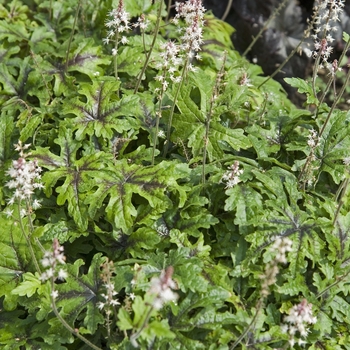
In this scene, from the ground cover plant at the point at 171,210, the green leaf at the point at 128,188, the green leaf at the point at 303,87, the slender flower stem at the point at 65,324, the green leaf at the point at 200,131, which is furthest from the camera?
the green leaf at the point at 303,87

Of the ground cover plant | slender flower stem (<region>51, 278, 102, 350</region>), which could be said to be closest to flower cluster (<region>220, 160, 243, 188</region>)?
the ground cover plant

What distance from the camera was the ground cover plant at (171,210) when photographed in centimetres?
304

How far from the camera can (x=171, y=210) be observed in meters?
3.60

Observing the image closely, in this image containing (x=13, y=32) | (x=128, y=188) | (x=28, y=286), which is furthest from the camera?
(x=13, y=32)

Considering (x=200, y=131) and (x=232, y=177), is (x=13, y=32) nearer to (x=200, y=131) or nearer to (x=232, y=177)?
(x=200, y=131)

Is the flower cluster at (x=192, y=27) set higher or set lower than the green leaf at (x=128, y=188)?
higher

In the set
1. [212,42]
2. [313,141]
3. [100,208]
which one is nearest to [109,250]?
[100,208]

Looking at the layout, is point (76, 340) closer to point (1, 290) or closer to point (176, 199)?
point (1, 290)

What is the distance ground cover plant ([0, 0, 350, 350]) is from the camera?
9.96 feet

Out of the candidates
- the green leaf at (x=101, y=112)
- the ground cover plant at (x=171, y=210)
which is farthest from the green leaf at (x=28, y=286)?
the green leaf at (x=101, y=112)

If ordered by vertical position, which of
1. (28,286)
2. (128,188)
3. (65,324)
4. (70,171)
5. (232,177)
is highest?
(232,177)

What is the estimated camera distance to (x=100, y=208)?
3.57m

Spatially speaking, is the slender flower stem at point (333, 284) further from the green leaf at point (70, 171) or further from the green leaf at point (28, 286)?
the green leaf at point (28, 286)

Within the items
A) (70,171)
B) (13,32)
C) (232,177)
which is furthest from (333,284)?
(13,32)
